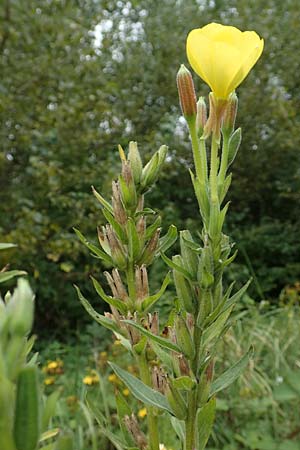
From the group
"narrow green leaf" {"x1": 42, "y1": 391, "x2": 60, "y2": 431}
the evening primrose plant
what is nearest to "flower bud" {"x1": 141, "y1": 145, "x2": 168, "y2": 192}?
the evening primrose plant

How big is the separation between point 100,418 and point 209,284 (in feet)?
0.46

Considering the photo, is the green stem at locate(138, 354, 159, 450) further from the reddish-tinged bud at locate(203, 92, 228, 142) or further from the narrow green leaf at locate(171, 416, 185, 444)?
the reddish-tinged bud at locate(203, 92, 228, 142)

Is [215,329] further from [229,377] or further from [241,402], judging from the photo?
[241,402]

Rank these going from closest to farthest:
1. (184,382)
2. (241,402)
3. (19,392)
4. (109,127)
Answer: (19,392) < (184,382) < (241,402) < (109,127)

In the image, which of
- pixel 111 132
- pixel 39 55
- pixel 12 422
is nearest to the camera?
pixel 12 422

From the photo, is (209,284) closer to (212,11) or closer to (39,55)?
(39,55)

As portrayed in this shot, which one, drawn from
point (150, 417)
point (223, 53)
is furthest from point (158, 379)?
point (223, 53)

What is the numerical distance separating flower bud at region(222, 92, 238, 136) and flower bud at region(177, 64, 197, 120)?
2 centimetres

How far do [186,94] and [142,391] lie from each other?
22 centimetres

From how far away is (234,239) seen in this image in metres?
5.57

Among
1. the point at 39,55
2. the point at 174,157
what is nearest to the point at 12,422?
the point at 39,55

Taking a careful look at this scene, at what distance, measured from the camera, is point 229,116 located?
439mm

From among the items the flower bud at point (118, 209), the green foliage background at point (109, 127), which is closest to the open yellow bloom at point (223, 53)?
the flower bud at point (118, 209)

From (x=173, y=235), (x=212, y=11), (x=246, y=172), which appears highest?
(x=212, y=11)
